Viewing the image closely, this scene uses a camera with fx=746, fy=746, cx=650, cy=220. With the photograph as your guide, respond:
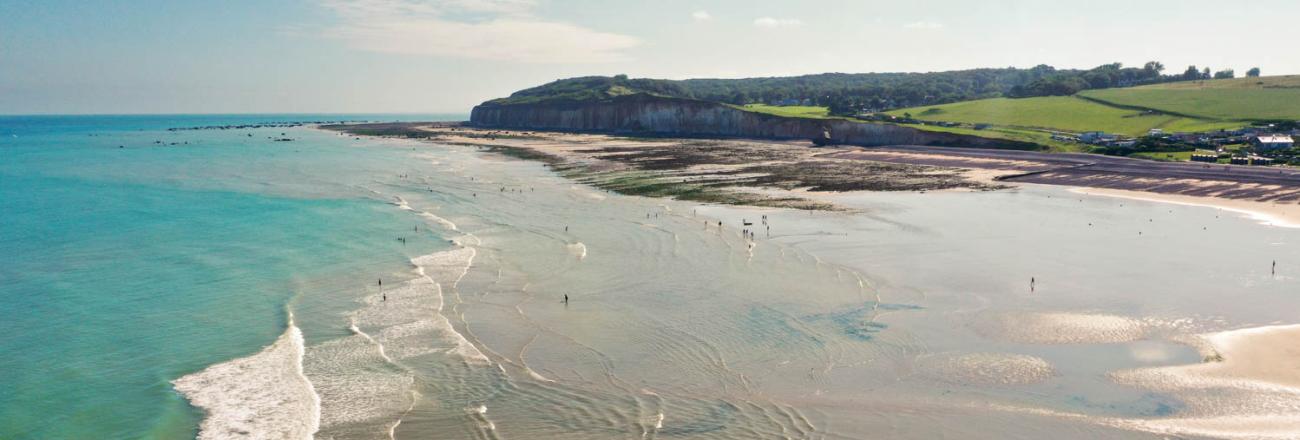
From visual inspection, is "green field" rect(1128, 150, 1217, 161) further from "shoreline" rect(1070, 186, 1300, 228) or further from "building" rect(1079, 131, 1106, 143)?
"shoreline" rect(1070, 186, 1300, 228)

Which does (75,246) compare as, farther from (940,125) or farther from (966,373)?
(940,125)

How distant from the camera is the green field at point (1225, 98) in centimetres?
9350

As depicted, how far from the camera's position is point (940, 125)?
343ft

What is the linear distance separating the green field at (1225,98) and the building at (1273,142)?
2012 cm

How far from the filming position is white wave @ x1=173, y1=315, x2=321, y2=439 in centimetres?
1705

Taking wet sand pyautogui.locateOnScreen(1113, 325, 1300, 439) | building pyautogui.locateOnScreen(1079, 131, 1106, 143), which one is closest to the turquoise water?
wet sand pyautogui.locateOnScreen(1113, 325, 1300, 439)

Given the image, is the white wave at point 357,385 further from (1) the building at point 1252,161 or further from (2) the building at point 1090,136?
(2) the building at point 1090,136

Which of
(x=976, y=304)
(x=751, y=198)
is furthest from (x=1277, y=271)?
(x=751, y=198)

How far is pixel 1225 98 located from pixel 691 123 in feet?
258

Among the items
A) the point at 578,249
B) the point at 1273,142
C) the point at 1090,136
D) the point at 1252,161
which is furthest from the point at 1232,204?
the point at 578,249

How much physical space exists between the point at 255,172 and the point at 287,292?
57413 mm

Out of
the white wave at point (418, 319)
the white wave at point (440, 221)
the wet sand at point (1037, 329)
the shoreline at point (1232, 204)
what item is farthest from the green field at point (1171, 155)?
the white wave at point (418, 319)

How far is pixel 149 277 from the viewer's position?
3045 cm

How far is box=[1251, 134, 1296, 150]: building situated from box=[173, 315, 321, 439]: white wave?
8369 cm
